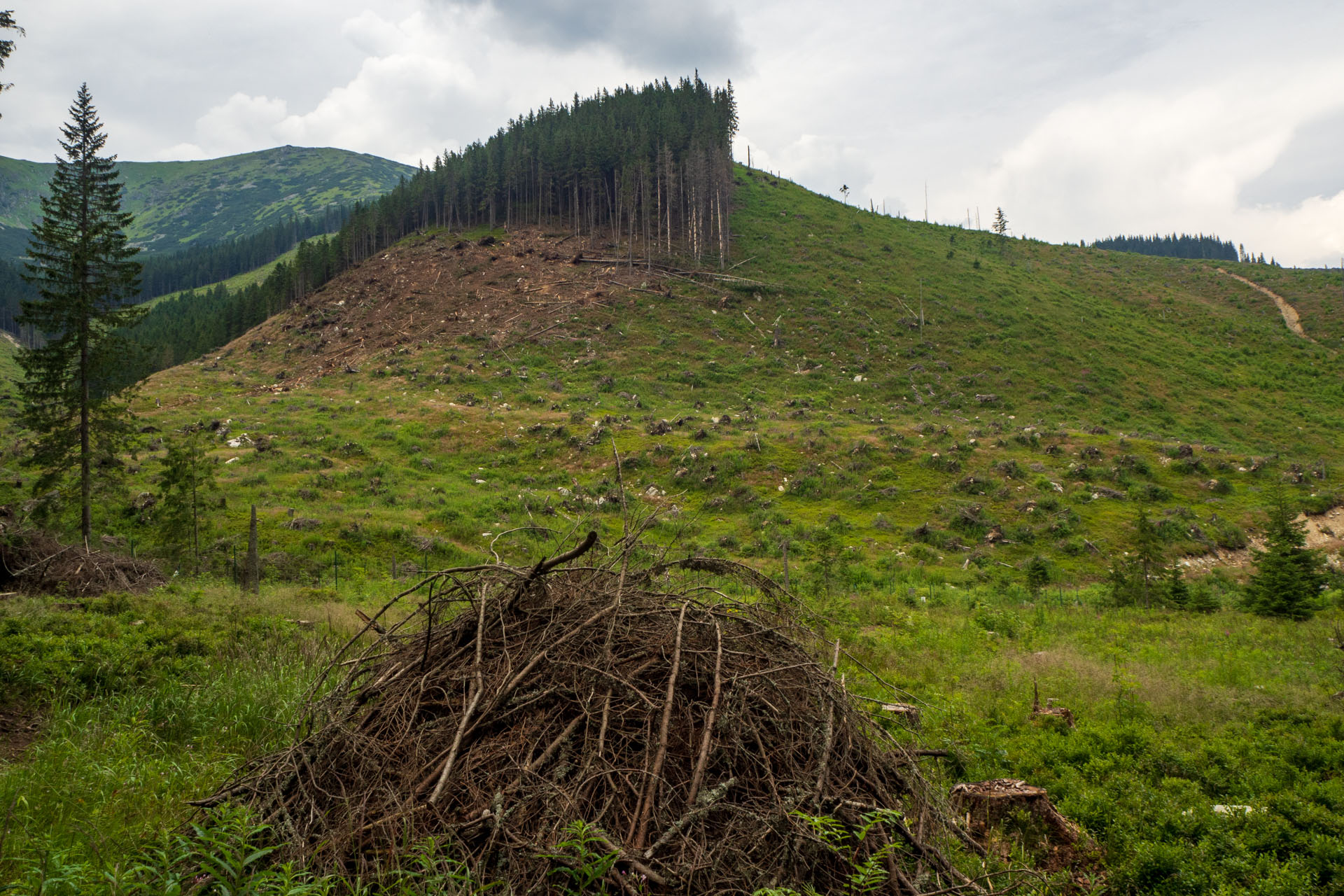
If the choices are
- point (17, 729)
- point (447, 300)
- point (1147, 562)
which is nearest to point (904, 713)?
point (17, 729)

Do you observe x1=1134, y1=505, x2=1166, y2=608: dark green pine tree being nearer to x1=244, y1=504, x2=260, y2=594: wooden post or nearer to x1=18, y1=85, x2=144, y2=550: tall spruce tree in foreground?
x1=244, y1=504, x2=260, y2=594: wooden post

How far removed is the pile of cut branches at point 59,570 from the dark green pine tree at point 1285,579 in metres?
23.9

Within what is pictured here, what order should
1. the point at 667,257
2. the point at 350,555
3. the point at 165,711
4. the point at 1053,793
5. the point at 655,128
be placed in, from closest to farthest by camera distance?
the point at 1053,793 → the point at 165,711 → the point at 350,555 → the point at 667,257 → the point at 655,128

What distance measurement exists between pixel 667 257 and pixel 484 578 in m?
59.0

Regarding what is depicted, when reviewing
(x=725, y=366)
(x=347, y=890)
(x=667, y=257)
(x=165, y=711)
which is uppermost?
(x=667, y=257)

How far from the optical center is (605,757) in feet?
12.4

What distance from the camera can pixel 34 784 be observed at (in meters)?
4.66

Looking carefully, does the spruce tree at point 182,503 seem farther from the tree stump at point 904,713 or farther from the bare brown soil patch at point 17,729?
the tree stump at point 904,713

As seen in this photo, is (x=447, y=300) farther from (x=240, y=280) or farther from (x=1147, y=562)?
(x=240, y=280)

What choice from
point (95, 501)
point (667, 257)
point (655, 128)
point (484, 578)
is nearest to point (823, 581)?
point (484, 578)

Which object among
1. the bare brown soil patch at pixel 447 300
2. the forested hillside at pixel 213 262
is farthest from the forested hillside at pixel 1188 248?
the forested hillside at pixel 213 262

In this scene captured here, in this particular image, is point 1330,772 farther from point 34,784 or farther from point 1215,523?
point 1215,523

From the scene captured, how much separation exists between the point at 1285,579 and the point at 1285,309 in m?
66.4

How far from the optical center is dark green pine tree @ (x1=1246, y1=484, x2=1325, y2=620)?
1312cm
